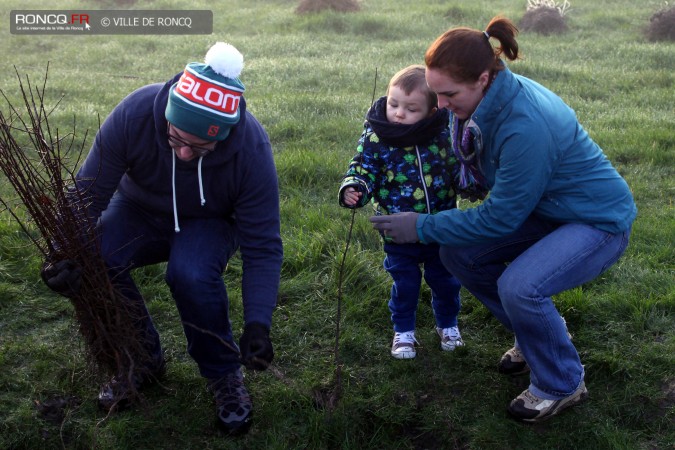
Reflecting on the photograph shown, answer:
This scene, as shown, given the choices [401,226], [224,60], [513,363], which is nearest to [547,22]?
[513,363]

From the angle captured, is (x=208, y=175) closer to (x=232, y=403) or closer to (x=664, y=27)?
(x=232, y=403)

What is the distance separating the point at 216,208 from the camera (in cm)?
309

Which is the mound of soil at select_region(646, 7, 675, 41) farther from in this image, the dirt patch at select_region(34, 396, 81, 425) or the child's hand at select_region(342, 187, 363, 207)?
the dirt patch at select_region(34, 396, 81, 425)

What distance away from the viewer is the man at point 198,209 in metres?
2.77

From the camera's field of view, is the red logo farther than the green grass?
No

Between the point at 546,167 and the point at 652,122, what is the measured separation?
13.9ft

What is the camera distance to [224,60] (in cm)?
271

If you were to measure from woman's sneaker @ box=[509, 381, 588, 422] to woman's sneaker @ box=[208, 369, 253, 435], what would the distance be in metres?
1.09

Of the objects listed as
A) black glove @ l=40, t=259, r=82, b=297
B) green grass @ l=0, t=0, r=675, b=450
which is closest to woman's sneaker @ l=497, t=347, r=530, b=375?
green grass @ l=0, t=0, r=675, b=450

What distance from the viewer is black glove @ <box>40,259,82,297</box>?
2.74 meters

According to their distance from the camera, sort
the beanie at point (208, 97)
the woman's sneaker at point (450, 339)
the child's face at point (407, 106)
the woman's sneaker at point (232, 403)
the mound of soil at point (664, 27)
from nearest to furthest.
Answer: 1. the beanie at point (208, 97)
2. the woman's sneaker at point (232, 403)
3. the child's face at point (407, 106)
4. the woman's sneaker at point (450, 339)
5. the mound of soil at point (664, 27)

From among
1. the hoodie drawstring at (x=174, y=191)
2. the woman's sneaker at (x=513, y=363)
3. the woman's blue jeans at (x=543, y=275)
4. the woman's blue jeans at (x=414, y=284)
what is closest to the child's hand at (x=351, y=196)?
the woman's blue jeans at (x=414, y=284)

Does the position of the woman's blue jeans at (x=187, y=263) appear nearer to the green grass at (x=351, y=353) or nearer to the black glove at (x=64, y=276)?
the black glove at (x=64, y=276)

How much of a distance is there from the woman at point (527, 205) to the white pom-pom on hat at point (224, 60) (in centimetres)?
71
